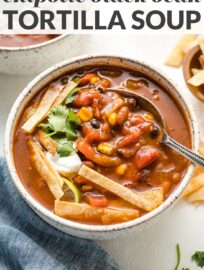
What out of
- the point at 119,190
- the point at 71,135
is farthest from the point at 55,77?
the point at 119,190

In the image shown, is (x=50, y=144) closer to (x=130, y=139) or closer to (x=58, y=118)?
(x=58, y=118)

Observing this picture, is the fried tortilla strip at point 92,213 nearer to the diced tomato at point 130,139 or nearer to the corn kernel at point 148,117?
the diced tomato at point 130,139

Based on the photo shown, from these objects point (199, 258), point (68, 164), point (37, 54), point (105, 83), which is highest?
point (37, 54)

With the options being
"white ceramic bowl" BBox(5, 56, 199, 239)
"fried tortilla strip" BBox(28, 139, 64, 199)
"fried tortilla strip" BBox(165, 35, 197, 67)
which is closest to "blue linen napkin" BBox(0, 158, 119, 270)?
"white ceramic bowl" BBox(5, 56, 199, 239)

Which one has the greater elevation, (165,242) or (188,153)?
(188,153)

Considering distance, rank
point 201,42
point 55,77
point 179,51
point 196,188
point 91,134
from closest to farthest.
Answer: point 91,134
point 55,77
point 196,188
point 201,42
point 179,51

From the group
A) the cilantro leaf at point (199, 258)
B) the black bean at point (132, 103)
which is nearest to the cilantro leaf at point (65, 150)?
the black bean at point (132, 103)

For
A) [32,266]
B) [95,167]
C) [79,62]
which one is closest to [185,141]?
[95,167]
